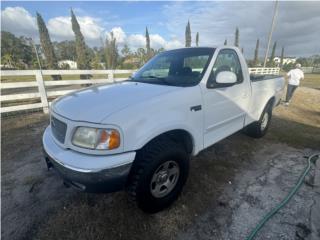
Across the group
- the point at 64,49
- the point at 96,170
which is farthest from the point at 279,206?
the point at 64,49

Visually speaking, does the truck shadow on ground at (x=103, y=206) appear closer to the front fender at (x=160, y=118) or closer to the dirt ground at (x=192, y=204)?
the dirt ground at (x=192, y=204)

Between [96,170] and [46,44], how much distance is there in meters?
29.6

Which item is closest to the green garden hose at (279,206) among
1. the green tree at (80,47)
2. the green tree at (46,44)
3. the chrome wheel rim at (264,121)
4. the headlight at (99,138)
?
the chrome wheel rim at (264,121)

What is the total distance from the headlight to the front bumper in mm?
92

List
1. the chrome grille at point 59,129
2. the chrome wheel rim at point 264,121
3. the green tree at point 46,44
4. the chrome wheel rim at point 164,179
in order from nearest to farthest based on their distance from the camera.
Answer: the chrome grille at point 59,129 → the chrome wheel rim at point 164,179 → the chrome wheel rim at point 264,121 → the green tree at point 46,44

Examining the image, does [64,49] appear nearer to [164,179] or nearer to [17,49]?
[17,49]

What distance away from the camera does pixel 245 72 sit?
136 inches

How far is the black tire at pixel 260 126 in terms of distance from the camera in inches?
168

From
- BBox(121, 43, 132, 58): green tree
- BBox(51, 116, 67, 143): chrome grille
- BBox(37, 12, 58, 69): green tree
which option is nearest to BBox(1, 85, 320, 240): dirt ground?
BBox(51, 116, 67, 143): chrome grille

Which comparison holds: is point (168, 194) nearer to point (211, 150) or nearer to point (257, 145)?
point (211, 150)

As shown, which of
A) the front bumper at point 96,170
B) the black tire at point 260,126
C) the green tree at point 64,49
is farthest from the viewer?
the green tree at point 64,49

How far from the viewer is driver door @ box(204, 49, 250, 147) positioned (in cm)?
263

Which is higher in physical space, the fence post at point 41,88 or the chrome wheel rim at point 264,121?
the fence post at point 41,88

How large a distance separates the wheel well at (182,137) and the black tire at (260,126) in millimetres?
2405
